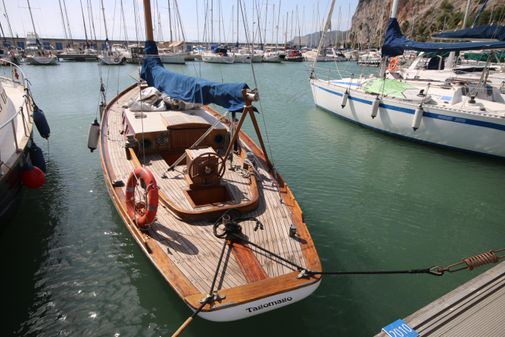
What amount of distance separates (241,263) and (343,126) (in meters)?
16.3

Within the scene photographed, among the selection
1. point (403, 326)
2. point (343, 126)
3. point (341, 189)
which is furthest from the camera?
point (343, 126)

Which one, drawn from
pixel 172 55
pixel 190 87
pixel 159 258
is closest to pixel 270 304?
pixel 159 258

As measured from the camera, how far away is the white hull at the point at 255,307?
5.07 metres

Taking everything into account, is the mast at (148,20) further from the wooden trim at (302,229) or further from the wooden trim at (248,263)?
the wooden trim at (248,263)

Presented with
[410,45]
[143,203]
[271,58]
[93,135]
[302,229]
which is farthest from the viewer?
[271,58]

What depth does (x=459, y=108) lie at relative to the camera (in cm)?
1562

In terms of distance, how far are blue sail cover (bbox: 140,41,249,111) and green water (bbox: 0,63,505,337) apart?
168 inches

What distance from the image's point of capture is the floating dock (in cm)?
436

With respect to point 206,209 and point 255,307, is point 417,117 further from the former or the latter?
point 255,307

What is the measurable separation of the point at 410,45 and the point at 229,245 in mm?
16433

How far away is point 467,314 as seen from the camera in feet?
15.3

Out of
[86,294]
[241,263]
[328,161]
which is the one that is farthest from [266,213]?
[328,161]

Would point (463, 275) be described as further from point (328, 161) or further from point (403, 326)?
point (328, 161)

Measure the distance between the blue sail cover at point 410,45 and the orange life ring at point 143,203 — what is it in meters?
16.2
